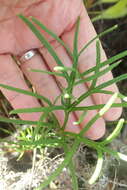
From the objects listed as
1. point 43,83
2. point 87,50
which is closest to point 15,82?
point 43,83

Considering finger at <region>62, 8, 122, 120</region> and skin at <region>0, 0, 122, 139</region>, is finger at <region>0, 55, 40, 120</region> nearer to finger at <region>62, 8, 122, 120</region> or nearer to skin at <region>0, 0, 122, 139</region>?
skin at <region>0, 0, 122, 139</region>

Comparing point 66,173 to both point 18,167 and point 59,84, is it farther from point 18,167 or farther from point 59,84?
point 59,84

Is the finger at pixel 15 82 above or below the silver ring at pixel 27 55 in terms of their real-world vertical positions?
below

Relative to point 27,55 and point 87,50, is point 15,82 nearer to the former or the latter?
point 27,55

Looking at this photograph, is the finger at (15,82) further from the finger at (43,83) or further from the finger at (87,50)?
the finger at (87,50)

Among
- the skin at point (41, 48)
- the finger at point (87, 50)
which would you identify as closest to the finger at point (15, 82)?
the skin at point (41, 48)

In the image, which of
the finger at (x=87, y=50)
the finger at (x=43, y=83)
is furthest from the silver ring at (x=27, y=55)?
the finger at (x=87, y=50)

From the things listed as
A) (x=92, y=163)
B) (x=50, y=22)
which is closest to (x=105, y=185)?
(x=92, y=163)

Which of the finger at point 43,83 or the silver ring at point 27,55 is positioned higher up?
the silver ring at point 27,55
